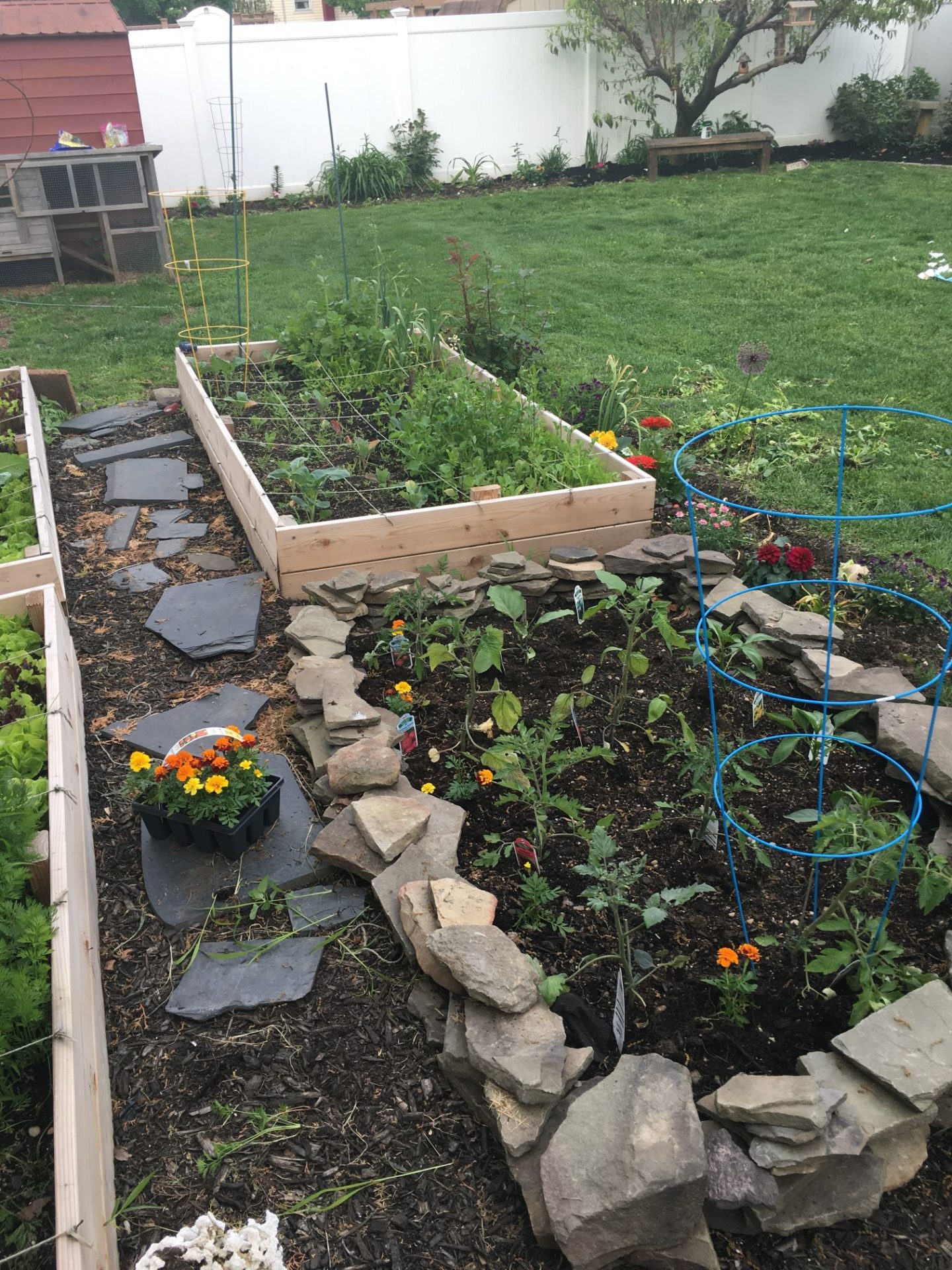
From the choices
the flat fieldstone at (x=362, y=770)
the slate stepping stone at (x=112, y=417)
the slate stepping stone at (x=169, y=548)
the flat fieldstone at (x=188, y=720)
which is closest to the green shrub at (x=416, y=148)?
the slate stepping stone at (x=112, y=417)

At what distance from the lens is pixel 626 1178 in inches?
66.8

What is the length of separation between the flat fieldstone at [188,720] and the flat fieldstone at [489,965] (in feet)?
4.06

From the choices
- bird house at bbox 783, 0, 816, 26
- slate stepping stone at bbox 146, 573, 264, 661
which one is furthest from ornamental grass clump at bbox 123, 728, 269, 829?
bird house at bbox 783, 0, 816, 26

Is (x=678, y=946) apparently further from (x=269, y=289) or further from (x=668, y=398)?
(x=269, y=289)

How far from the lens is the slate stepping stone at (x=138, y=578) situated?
13.6ft

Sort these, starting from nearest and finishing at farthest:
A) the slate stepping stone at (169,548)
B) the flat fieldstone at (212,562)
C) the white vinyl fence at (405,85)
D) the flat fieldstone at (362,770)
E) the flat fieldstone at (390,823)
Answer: the flat fieldstone at (390,823)
the flat fieldstone at (362,770)
the flat fieldstone at (212,562)
the slate stepping stone at (169,548)
the white vinyl fence at (405,85)

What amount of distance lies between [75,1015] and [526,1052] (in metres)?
0.89

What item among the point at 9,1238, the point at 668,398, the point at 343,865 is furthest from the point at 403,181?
the point at 9,1238

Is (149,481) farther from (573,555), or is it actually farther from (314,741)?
(314,741)

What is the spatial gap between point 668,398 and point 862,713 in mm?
3198

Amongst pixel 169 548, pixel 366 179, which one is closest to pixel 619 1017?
pixel 169 548

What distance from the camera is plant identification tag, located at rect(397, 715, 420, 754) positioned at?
9.59ft

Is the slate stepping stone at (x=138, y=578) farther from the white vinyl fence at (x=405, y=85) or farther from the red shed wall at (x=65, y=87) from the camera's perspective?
the white vinyl fence at (x=405, y=85)

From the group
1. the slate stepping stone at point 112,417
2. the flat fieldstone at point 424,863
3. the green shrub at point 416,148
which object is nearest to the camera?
the flat fieldstone at point 424,863
